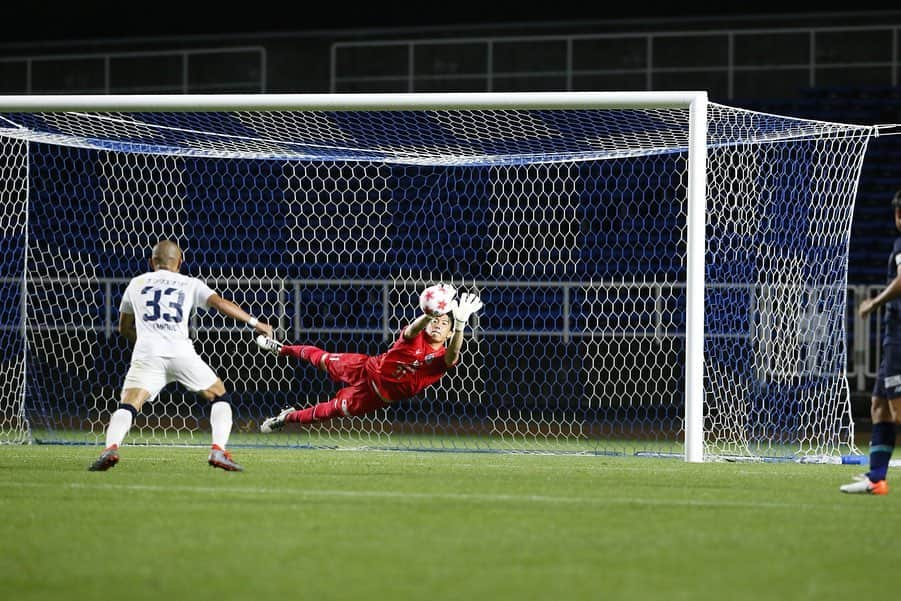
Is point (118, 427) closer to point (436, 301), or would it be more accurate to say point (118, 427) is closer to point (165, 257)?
point (165, 257)

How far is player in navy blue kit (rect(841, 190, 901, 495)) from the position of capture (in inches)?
301

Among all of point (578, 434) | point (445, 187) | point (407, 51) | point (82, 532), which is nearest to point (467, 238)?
point (445, 187)

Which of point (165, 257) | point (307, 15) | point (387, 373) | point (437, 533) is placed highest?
point (307, 15)

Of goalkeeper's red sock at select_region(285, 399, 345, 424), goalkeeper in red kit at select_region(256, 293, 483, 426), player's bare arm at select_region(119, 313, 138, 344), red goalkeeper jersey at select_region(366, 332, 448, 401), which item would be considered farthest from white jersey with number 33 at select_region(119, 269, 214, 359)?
red goalkeeper jersey at select_region(366, 332, 448, 401)

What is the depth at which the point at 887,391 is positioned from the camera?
7.69 metres

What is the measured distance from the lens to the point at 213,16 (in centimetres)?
2248

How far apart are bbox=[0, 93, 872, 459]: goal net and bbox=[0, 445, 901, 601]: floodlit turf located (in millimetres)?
2308

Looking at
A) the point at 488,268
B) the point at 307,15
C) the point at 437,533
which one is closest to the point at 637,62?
the point at 488,268

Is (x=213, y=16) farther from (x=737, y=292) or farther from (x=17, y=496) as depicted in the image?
(x=17, y=496)

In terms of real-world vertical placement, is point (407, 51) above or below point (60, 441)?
above

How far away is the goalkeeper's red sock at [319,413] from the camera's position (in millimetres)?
10562

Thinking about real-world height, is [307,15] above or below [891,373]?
above

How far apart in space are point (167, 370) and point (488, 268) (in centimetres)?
902

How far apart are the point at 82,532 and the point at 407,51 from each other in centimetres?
1648
